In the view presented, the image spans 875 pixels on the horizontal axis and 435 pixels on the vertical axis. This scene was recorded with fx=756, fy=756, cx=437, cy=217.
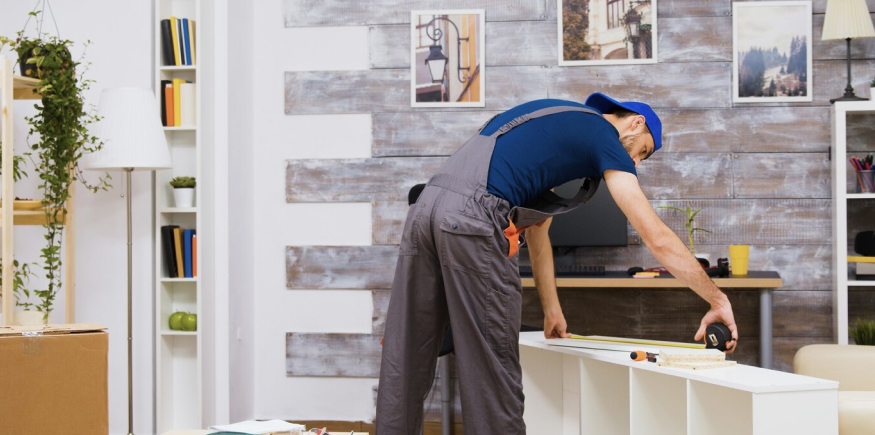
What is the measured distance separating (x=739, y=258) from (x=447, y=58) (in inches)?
62.2

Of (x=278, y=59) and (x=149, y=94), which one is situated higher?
(x=278, y=59)

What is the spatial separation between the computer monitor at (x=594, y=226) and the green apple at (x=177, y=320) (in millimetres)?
1669

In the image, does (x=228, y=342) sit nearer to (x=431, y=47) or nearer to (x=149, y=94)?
(x=149, y=94)

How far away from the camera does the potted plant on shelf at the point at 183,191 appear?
10.8ft

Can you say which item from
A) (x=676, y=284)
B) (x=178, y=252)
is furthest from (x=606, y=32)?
(x=178, y=252)

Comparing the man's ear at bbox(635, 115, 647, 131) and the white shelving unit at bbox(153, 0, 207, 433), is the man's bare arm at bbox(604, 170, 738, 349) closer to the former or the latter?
the man's ear at bbox(635, 115, 647, 131)

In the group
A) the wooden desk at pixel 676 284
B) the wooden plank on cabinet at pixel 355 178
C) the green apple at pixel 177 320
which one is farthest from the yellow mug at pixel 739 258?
the green apple at pixel 177 320

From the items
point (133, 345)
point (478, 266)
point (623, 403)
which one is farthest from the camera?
point (133, 345)

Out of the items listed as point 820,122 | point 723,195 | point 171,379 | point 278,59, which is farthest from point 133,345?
point 820,122

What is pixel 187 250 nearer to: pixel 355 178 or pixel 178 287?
pixel 178 287

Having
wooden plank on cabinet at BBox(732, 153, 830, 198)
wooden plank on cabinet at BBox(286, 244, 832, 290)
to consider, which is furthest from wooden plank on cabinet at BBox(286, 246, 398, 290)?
wooden plank on cabinet at BBox(732, 153, 830, 198)

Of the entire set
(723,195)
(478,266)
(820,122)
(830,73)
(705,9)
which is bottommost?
(478,266)

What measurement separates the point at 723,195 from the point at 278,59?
7.20 feet

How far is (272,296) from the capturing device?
12.0ft
